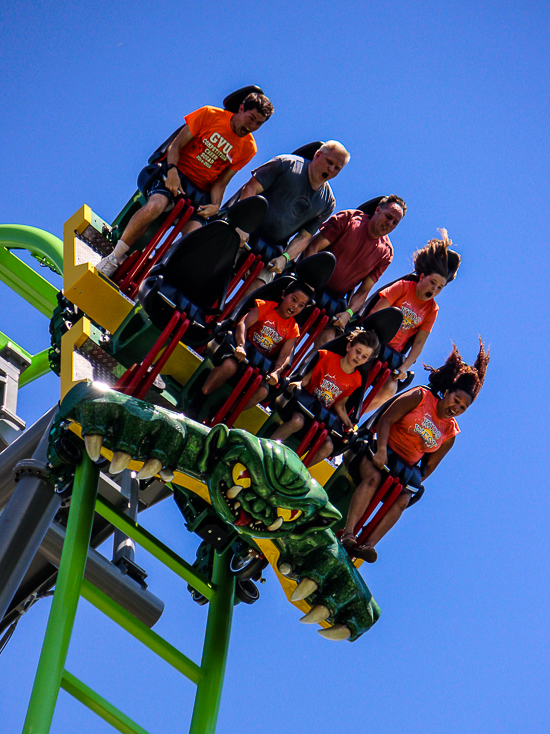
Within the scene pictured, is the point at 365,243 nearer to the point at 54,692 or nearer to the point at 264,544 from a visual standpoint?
the point at 264,544

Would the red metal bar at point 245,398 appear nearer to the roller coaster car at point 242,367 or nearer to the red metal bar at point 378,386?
the roller coaster car at point 242,367

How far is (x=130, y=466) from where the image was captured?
231 inches

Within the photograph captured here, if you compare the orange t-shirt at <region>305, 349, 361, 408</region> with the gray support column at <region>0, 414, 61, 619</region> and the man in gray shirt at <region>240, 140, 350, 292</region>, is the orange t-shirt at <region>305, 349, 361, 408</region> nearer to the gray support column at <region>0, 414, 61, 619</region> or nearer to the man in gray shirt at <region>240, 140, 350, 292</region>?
the man in gray shirt at <region>240, 140, 350, 292</region>

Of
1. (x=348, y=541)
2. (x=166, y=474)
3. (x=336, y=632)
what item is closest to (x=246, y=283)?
(x=348, y=541)

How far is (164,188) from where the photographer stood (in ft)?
23.5

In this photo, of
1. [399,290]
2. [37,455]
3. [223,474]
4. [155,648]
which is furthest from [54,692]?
[399,290]

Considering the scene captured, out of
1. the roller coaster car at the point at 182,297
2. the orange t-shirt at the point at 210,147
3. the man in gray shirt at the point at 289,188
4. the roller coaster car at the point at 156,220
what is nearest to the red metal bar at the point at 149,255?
the roller coaster car at the point at 156,220

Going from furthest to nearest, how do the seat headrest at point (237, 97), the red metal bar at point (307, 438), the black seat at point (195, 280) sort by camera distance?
the seat headrest at point (237, 97) → the red metal bar at point (307, 438) → the black seat at point (195, 280)

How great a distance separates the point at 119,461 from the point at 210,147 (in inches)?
105

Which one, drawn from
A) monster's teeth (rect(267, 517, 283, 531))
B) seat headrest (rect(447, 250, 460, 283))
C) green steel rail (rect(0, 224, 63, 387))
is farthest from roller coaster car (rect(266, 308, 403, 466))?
green steel rail (rect(0, 224, 63, 387))

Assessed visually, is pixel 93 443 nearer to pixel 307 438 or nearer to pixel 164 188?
pixel 307 438

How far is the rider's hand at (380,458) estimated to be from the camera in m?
6.98

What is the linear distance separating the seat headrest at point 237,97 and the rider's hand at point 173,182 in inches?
24.9

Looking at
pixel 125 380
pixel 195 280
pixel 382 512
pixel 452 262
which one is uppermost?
pixel 452 262
